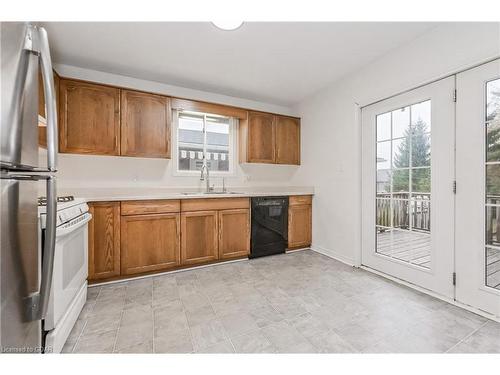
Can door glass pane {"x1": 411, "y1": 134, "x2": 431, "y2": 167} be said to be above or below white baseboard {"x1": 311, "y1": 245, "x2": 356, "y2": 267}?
above

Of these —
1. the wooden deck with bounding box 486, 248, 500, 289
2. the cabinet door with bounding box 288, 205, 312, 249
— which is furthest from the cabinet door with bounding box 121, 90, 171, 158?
the wooden deck with bounding box 486, 248, 500, 289

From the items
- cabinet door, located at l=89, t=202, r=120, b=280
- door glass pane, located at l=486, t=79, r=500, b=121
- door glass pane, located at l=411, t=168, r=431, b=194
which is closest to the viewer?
door glass pane, located at l=486, t=79, r=500, b=121

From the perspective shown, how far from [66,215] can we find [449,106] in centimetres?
304

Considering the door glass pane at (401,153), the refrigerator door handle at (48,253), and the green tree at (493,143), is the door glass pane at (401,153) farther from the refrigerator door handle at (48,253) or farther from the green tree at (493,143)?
the refrigerator door handle at (48,253)

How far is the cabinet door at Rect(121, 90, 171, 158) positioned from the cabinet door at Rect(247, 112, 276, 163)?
3.91 feet

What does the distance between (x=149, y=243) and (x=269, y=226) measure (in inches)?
60.2

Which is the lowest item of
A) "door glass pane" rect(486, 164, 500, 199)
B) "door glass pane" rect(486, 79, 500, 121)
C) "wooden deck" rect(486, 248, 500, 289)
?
"wooden deck" rect(486, 248, 500, 289)

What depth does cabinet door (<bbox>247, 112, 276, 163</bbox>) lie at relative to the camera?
137 inches

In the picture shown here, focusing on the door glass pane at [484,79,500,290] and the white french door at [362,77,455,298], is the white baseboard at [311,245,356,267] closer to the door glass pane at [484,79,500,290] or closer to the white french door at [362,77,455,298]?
the white french door at [362,77,455,298]

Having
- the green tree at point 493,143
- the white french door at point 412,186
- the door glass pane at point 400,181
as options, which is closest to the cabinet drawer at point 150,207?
the white french door at point 412,186

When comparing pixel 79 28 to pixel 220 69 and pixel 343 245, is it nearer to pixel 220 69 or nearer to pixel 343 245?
pixel 220 69

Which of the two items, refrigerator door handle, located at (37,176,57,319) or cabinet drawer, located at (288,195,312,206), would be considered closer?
refrigerator door handle, located at (37,176,57,319)

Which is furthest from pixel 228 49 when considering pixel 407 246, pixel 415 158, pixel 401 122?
pixel 407 246
